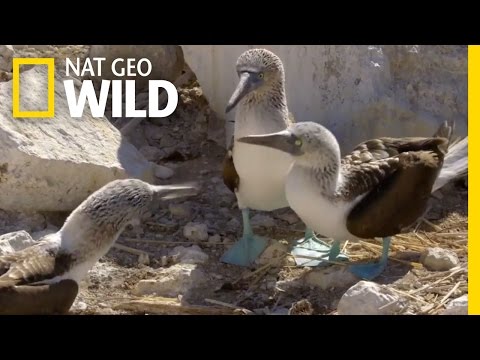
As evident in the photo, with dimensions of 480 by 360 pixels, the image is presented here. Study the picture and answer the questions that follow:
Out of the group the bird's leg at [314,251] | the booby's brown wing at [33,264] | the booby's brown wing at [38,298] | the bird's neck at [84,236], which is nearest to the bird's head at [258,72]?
the bird's leg at [314,251]

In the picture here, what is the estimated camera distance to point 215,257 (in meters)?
7.62

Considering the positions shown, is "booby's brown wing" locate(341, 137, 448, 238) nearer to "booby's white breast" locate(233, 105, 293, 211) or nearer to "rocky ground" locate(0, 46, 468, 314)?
"rocky ground" locate(0, 46, 468, 314)

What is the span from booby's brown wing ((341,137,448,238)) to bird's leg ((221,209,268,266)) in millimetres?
868

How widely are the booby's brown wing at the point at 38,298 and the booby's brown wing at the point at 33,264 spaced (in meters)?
0.06

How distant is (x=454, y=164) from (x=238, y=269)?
5.07 feet

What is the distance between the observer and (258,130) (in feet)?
24.0

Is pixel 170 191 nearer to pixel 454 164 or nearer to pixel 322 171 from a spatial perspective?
pixel 322 171

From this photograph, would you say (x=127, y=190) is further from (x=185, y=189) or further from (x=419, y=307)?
(x=419, y=307)

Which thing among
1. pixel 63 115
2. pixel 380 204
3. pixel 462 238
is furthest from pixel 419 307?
pixel 63 115

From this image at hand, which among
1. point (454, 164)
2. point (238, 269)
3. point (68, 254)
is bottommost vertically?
point (238, 269)

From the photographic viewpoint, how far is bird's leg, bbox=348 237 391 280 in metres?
6.99

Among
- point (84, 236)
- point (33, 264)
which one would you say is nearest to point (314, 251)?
point (84, 236)

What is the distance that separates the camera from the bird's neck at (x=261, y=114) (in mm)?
7320

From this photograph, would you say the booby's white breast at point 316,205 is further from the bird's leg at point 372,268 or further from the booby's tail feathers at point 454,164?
the booby's tail feathers at point 454,164
